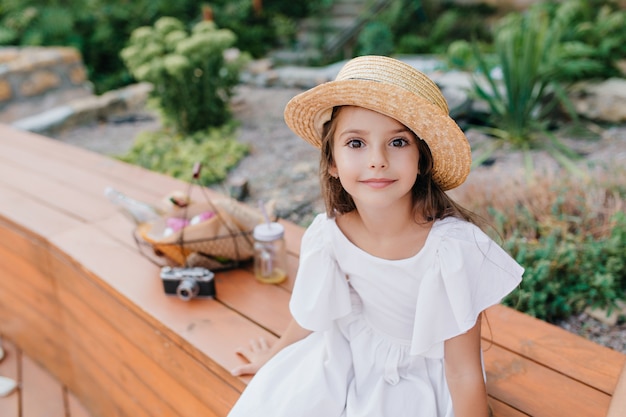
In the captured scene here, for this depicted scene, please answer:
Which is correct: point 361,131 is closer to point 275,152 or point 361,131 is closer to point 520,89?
point 520,89

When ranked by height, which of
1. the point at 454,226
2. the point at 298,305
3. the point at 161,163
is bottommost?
the point at 161,163

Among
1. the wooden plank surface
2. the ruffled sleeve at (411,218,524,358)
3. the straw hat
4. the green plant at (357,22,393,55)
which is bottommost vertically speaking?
the wooden plank surface

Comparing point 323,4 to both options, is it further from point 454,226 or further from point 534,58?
point 454,226

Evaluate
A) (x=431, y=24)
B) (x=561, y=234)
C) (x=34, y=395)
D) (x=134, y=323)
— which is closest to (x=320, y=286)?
(x=134, y=323)

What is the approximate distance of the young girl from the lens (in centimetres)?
114

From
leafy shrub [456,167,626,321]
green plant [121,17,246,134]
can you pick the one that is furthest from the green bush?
green plant [121,17,246,134]

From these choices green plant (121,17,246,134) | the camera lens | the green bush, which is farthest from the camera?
green plant (121,17,246,134)

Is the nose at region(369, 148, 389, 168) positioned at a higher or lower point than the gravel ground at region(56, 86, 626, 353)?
higher

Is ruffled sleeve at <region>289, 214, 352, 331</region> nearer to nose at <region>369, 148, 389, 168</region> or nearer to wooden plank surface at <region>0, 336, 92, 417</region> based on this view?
nose at <region>369, 148, 389, 168</region>

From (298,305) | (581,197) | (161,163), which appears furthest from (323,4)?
(298,305)

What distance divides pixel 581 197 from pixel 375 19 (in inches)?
220

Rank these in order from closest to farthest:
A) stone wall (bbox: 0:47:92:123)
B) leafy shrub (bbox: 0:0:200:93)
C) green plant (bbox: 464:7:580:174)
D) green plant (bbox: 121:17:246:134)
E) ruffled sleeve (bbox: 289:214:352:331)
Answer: ruffled sleeve (bbox: 289:214:352:331) < green plant (bbox: 464:7:580:174) < green plant (bbox: 121:17:246:134) < stone wall (bbox: 0:47:92:123) < leafy shrub (bbox: 0:0:200:93)

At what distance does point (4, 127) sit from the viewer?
152 inches

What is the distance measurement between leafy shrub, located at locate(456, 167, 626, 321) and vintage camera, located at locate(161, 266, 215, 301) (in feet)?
3.11
